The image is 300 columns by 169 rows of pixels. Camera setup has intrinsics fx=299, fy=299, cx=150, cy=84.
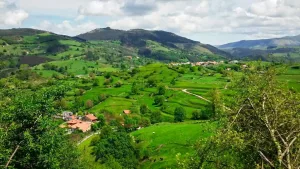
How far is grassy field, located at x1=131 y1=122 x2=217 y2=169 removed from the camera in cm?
6975

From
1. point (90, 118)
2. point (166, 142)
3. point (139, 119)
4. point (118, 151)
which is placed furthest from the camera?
point (90, 118)

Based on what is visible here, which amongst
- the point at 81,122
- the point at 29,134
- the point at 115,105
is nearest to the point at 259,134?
the point at 29,134

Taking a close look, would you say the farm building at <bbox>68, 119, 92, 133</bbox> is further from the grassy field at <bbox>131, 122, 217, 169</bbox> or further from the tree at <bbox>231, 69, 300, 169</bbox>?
the tree at <bbox>231, 69, 300, 169</bbox>

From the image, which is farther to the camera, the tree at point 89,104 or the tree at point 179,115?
the tree at point 89,104

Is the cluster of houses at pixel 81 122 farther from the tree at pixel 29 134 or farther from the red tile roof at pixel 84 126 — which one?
the tree at pixel 29 134

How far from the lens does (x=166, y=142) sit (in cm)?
8231

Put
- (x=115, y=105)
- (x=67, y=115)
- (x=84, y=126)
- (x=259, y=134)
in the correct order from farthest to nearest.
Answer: (x=67, y=115), (x=115, y=105), (x=84, y=126), (x=259, y=134)

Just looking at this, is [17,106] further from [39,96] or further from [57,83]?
[57,83]

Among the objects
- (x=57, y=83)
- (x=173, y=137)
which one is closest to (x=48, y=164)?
(x=57, y=83)

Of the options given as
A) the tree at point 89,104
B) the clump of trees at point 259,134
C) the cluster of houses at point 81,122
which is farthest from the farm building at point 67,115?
the clump of trees at point 259,134

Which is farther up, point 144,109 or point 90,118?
point 144,109

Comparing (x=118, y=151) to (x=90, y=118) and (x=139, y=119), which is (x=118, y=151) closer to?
(x=139, y=119)

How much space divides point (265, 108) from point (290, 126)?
143cm

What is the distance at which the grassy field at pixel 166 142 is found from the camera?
229 feet
